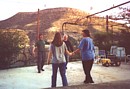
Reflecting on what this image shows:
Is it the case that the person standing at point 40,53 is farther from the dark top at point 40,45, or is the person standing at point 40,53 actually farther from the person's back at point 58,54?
the person's back at point 58,54

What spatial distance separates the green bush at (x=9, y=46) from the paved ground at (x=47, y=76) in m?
0.42

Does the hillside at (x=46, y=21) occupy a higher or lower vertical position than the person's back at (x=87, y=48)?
higher

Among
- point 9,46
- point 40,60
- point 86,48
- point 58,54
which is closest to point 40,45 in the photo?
point 40,60

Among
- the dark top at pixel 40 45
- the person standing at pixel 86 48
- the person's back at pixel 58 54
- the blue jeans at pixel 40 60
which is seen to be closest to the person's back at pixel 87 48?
the person standing at pixel 86 48

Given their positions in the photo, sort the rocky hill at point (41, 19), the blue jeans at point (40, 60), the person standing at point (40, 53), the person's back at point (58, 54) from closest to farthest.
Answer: the person's back at point (58, 54)
the rocky hill at point (41, 19)
the person standing at point (40, 53)
the blue jeans at point (40, 60)

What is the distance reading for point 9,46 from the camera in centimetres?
810

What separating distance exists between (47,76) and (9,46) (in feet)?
4.64

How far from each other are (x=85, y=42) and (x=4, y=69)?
2.14m

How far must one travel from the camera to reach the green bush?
24.7ft

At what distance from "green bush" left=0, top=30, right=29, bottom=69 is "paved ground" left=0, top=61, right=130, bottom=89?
42 centimetres

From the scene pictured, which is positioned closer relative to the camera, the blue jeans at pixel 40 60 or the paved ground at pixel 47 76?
the paved ground at pixel 47 76

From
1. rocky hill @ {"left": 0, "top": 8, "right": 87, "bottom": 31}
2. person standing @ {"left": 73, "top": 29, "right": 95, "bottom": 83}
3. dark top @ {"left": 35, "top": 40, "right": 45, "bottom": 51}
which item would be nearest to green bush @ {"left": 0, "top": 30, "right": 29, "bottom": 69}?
dark top @ {"left": 35, "top": 40, "right": 45, "bottom": 51}

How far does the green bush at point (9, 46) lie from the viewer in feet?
24.7

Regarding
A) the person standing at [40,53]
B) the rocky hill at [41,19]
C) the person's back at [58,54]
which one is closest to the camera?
the person's back at [58,54]
